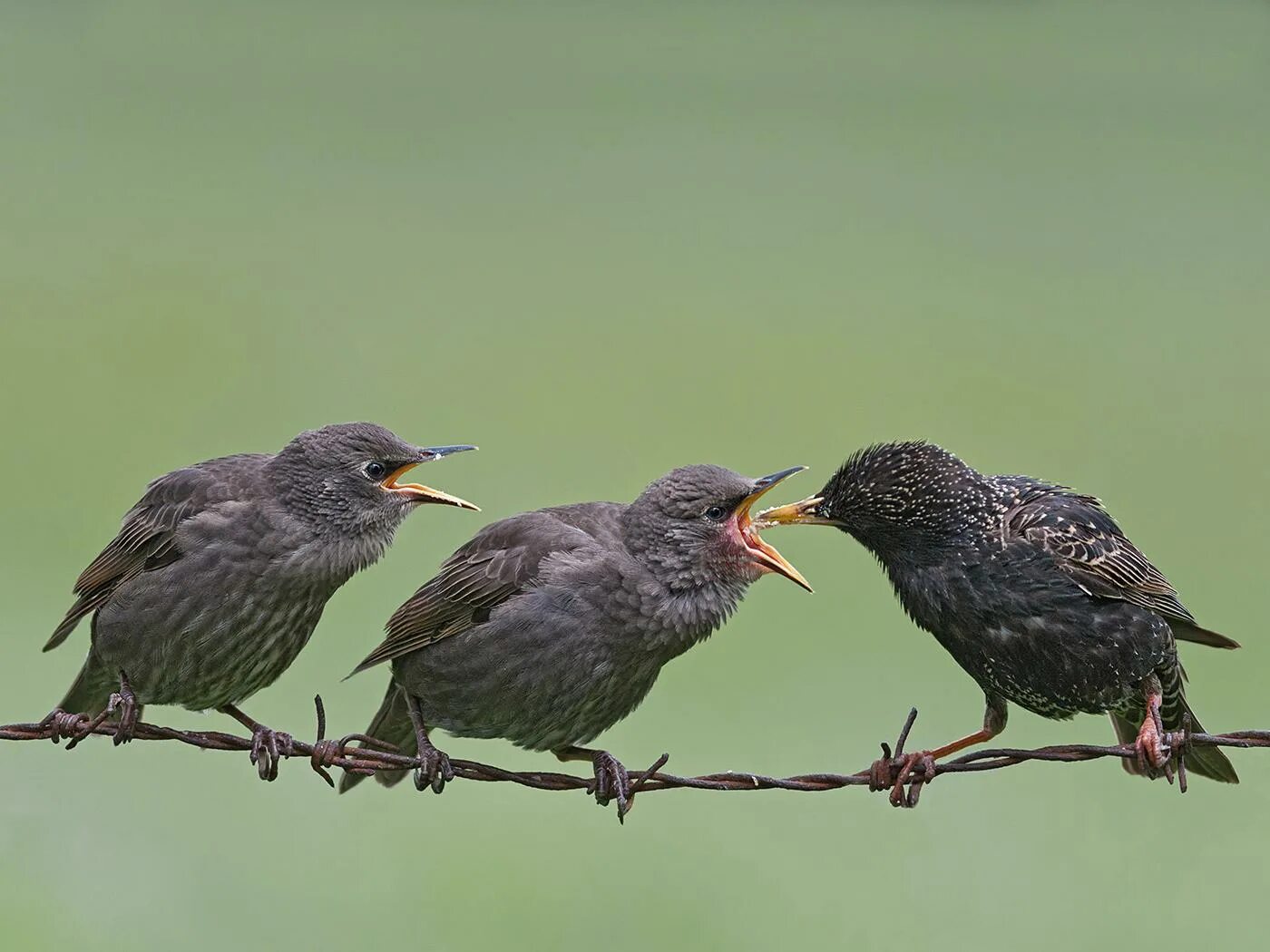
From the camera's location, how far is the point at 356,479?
19.0 feet

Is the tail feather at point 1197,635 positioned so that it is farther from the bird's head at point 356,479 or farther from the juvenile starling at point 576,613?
the bird's head at point 356,479

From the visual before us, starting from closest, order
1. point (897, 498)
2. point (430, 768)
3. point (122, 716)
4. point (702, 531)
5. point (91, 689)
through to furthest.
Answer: point (430, 768) → point (702, 531) → point (897, 498) → point (122, 716) → point (91, 689)

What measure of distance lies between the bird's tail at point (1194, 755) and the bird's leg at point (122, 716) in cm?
371

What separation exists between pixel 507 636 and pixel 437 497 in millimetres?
552

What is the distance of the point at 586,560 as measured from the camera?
5.60 metres

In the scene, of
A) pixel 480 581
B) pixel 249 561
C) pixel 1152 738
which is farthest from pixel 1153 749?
pixel 249 561

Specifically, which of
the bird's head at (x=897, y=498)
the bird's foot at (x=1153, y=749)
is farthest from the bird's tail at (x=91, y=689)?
the bird's foot at (x=1153, y=749)

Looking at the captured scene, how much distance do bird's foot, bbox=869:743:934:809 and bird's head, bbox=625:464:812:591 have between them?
0.73 metres

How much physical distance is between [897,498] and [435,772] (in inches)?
76.5

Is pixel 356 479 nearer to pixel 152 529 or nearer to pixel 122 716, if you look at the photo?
pixel 152 529

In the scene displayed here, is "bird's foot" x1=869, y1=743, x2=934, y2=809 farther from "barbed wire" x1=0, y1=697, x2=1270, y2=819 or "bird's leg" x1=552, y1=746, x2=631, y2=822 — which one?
"bird's leg" x1=552, y1=746, x2=631, y2=822

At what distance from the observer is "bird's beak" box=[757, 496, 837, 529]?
18.8 ft

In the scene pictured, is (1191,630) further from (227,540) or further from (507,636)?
(227,540)

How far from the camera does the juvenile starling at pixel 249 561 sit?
18.9ft
